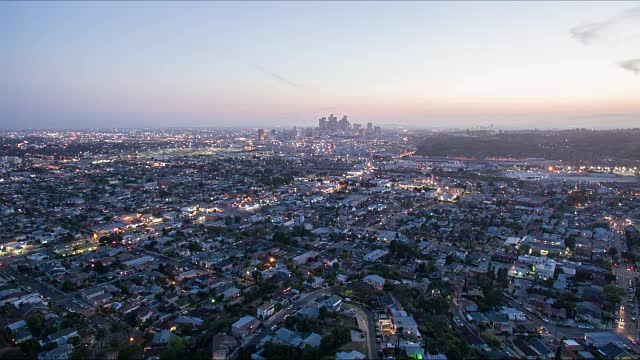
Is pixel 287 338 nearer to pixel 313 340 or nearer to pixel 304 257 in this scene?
pixel 313 340

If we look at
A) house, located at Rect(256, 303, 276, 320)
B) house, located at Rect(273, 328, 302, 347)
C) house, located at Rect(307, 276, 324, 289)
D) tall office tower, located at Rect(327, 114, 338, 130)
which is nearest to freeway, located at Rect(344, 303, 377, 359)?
house, located at Rect(307, 276, 324, 289)

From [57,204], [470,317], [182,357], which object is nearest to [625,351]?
[470,317]

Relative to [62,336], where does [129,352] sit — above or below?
above

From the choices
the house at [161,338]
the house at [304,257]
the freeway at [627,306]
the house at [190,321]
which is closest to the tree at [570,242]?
the freeway at [627,306]

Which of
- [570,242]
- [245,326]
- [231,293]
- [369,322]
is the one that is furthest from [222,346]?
[570,242]

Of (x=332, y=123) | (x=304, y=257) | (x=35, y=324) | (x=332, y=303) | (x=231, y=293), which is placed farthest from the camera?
(x=332, y=123)

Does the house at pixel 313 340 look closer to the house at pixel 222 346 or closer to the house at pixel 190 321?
the house at pixel 222 346

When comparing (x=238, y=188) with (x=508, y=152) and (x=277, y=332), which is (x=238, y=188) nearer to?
(x=277, y=332)
